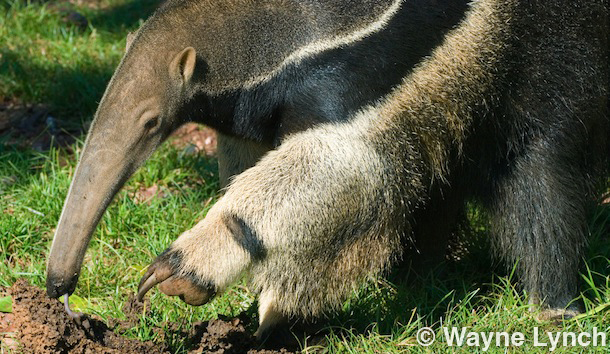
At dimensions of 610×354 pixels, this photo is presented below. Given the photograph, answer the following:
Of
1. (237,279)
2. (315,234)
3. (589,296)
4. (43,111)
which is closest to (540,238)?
(589,296)

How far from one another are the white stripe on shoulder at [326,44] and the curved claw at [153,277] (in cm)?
105

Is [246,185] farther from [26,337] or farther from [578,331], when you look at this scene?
[578,331]

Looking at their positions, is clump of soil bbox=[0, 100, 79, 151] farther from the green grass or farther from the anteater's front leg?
the anteater's front leg

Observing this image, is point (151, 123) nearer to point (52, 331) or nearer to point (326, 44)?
point (326, 44)

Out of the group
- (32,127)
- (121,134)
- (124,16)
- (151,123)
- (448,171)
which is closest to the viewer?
(121,134)

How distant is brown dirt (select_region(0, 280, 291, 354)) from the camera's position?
4.63m

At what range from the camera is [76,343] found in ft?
15.3

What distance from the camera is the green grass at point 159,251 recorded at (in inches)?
210

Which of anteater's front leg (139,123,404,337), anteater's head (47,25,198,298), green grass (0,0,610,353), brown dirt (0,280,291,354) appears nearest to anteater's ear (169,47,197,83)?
anteater's head (47,25,198,298)

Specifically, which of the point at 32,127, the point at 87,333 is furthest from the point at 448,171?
the point at 32,127

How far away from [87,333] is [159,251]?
4.66ft

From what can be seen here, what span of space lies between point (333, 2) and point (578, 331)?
239 cm

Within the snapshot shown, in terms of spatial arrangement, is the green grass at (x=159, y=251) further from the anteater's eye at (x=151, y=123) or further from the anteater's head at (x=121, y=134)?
the anteater's eye at (x=151, y=123)

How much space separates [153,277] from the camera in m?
4.76
